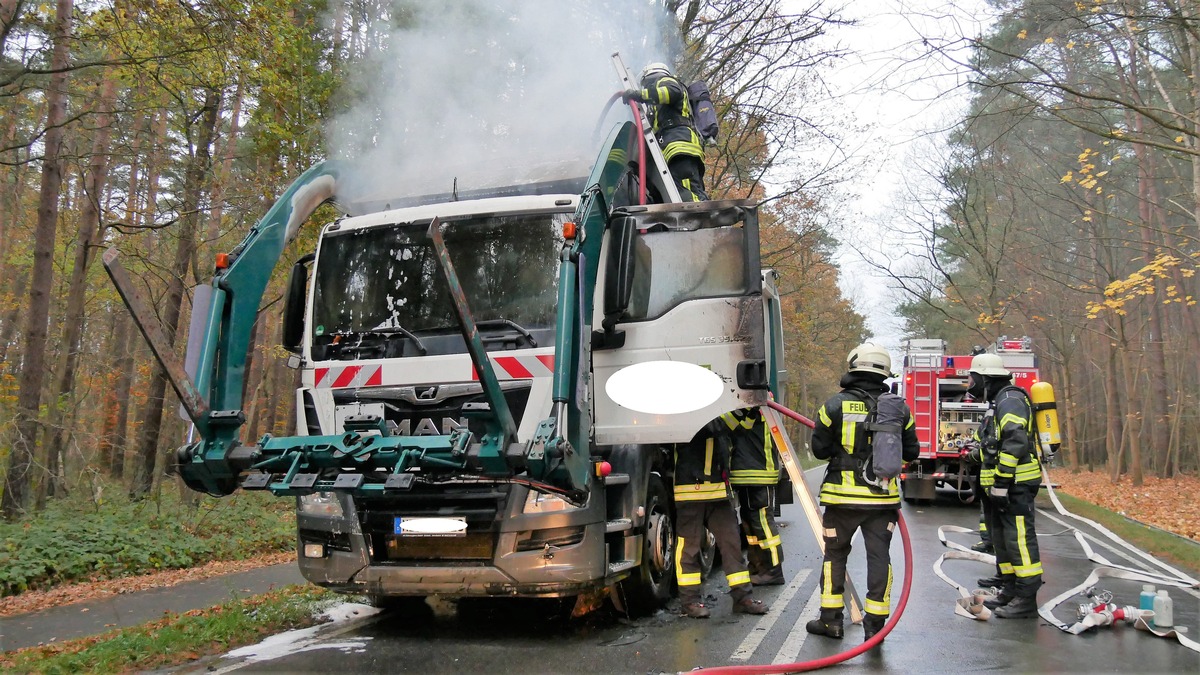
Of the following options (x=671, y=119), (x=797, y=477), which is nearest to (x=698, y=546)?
(x=797, y=477)

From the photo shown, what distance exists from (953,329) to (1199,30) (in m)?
33.0

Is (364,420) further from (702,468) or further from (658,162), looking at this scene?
(658,162)

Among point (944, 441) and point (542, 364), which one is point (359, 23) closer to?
point (542, 364)

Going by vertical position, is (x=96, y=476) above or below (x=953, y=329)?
below

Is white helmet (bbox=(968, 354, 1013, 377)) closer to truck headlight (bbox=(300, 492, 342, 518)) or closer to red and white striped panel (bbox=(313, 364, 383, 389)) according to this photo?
red and white striped panel (bbox=(313, 364, 383, 389))

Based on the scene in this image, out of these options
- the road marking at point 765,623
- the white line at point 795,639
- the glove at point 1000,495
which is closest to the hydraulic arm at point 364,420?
the road marking at point 765,623

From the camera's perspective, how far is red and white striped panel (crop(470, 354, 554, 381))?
5.03 metres

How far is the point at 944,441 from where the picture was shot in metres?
14.6

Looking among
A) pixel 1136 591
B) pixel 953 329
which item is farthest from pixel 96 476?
pixel 953 329

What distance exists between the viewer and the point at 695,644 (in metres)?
5.12

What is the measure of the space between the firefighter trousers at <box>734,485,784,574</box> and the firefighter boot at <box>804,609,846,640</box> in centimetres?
124

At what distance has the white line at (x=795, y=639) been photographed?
482 centimetres

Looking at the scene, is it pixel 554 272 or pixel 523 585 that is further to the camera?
pixel 554 272

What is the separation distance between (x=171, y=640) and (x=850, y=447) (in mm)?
4214
